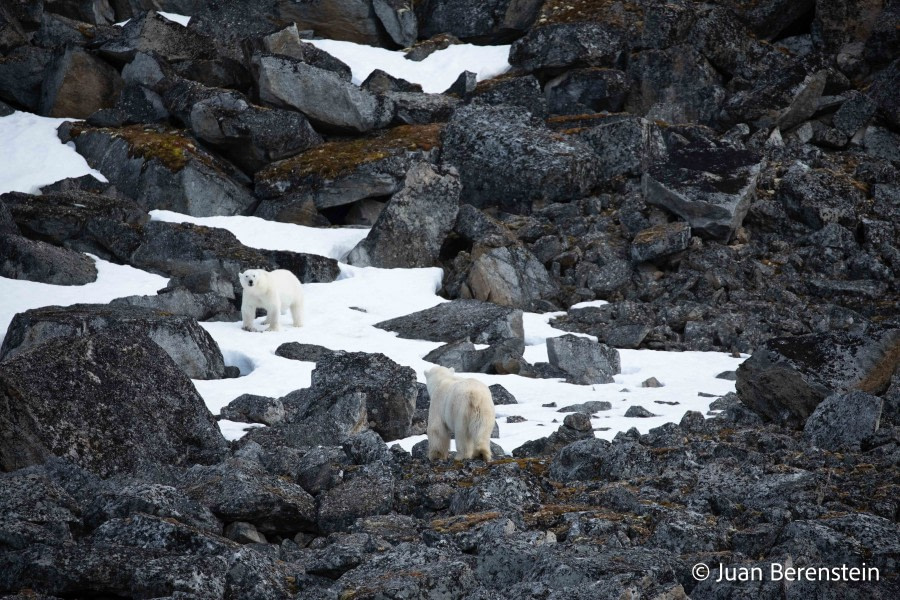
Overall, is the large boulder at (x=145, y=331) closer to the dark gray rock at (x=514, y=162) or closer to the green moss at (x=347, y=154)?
the green moss at (x=347, y=154)

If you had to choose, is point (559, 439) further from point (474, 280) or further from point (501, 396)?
point (474, 280)

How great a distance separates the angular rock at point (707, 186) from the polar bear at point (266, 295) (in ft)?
42.1

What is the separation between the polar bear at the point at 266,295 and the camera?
19.0 metres

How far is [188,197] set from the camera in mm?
28734

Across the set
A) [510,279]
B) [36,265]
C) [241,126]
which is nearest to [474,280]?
[510,279]

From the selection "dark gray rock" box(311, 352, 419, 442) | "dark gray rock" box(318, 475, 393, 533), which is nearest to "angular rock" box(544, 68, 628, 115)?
"dark gray rock" box(311, 352, 419, 442)

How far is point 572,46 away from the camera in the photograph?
116 ft

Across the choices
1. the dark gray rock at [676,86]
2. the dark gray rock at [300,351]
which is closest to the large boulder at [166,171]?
the dark gray rock at [300,351]

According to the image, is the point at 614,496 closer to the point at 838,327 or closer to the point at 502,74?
the point at 838,327

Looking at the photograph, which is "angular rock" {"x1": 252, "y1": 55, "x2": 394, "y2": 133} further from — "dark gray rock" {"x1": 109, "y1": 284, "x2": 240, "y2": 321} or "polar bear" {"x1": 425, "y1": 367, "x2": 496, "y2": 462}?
"polar bear" {"x1": 425, "y1": 367, "x2": 496, "y2": 462}

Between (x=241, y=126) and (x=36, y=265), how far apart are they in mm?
11361

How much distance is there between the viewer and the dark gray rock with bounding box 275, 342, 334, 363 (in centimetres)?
1677

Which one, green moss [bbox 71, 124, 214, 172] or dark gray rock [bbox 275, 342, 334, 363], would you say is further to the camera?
green moss [bbox 71, 124, 214, 172]

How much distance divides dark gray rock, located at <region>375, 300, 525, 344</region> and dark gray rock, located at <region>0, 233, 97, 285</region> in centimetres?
793
